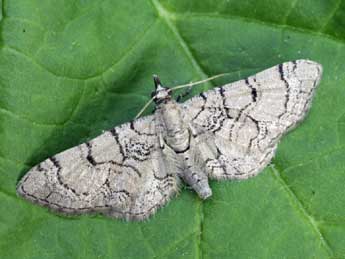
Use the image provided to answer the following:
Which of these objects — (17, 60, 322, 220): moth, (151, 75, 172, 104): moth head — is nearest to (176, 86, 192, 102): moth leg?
(17, 60, 322, 220): moth

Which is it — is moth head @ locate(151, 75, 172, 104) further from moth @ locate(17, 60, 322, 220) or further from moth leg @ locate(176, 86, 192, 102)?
moth leg @ locate(176, 86, 192, 102)

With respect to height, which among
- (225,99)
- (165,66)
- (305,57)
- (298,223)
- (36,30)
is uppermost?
(36,30)

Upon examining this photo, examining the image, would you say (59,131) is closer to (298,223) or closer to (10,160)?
(10,160)

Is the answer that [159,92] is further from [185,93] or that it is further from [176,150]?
[176,150]

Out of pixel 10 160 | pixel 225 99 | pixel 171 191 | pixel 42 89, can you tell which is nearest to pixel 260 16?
pixel 225 99

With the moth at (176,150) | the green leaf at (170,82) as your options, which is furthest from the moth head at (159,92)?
the green leaf at (170,82)

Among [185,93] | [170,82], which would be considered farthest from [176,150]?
[170,82]
